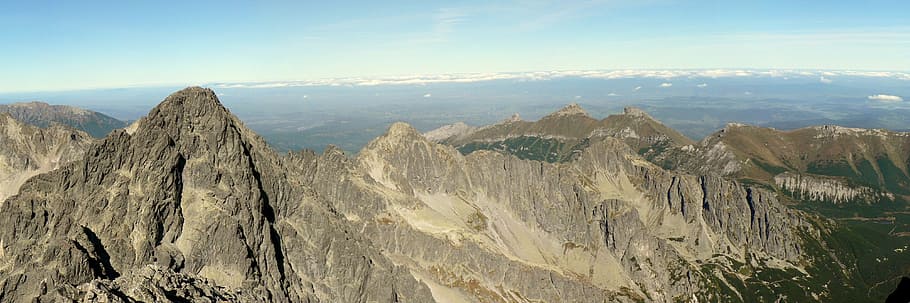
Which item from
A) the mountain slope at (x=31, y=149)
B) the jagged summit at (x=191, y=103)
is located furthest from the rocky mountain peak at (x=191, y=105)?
the mountain slope at (x=31, y=149)

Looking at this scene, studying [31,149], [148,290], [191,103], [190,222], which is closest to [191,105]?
[191,103]

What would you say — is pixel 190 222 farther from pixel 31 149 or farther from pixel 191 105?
pixel 31 149

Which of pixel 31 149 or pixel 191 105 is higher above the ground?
pixel 191 105

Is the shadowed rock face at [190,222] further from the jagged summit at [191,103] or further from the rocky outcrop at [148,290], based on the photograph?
the rocky outcrop at [148,290]

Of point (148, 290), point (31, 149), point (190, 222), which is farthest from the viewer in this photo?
point (31, 149)

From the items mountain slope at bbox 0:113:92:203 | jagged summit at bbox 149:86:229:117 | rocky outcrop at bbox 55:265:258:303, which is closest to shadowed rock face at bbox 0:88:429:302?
jagged summit at bbox 149:86:229:117

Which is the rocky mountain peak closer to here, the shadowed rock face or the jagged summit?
the jagged summit
